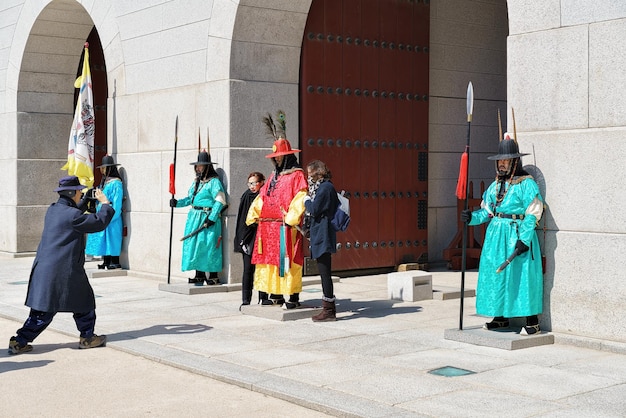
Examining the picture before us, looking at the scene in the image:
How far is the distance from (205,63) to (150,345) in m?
5.12

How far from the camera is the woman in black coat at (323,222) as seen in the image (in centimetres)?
902

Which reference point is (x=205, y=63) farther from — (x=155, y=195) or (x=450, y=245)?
(x=450, y=245)

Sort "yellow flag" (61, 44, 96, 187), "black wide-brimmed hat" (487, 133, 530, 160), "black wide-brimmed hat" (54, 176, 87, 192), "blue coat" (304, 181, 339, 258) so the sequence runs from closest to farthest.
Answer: "black wide-brimmed hat" (487, 133, 530, 160) < "black wide-brimmed hat" (54, 176, 87, 192) < "blue coat" (304, 181, 339, 258) < "yellow flag" (61, 44, 96, 187)

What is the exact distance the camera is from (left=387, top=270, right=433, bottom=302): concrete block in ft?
34.5

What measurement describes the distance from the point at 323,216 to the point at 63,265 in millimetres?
2598

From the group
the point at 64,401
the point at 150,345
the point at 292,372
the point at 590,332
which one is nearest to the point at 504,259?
the point at 590,332

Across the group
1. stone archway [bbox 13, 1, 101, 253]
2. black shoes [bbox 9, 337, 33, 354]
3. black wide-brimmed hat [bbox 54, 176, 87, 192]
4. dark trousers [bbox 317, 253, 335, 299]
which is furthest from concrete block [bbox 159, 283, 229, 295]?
stone archway [bbox 13, 1, 101, 253]

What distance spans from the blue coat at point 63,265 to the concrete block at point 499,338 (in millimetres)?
3164

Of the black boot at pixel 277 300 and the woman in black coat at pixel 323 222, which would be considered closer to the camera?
the woman in black coat at pixel 323 222

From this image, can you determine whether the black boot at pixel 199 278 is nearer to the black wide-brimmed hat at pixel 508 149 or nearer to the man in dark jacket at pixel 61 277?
the man in dark jacket at pixel 61 277

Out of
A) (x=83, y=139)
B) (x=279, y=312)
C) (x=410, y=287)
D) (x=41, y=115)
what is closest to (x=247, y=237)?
(x=279, y=312)

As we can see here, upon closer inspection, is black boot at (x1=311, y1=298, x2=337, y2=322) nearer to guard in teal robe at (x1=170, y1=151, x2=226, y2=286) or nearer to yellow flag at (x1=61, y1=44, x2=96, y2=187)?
guard in teal robe at (x1=170, y1=151, x2=226, y2=286)

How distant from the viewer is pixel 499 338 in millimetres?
7715

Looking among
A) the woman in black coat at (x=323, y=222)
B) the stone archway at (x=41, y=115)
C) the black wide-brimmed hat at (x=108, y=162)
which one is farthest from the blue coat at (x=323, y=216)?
the stone archway at (x=41, y=115)
